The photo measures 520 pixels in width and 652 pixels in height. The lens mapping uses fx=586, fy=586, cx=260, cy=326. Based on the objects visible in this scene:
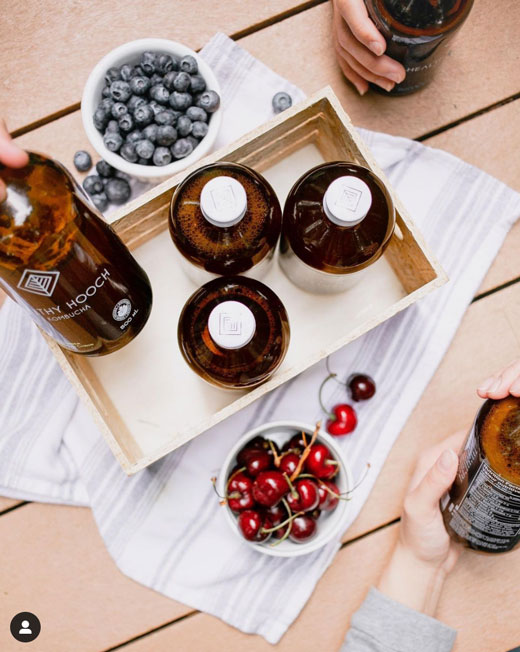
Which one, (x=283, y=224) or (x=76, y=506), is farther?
(x=76, y=506)

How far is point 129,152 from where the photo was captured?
0.68 metres

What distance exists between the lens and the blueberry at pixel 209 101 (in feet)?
2.23

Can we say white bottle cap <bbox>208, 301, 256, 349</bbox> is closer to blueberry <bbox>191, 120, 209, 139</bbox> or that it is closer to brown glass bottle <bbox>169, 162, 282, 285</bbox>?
brown glass bottle <bbox>169, 162, 282, 285</bbox>

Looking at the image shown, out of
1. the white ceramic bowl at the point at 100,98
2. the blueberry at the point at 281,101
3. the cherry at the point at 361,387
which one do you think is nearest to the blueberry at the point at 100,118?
the white ceramic bowl at the point at 100,98

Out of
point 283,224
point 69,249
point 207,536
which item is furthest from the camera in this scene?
point 207,536

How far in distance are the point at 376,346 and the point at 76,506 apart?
1.48 ft

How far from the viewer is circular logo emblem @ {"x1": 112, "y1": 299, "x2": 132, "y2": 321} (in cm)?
56

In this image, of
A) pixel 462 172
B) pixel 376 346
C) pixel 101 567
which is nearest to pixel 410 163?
pixel 462 172

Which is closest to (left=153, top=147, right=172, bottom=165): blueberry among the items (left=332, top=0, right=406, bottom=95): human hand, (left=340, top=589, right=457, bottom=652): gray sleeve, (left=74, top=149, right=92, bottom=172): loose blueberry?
(left=74, top=149, right=92, bottom=172): loose blueberry

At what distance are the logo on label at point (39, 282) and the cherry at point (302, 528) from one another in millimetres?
401

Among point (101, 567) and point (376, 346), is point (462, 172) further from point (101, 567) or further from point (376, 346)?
point (101, 567)

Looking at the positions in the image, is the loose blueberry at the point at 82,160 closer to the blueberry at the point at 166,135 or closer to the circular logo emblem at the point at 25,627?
the blueberry at the point at 166,135

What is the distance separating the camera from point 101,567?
778 millimetres

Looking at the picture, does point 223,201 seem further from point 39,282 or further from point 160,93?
point 160,93
